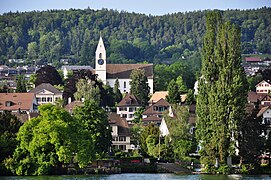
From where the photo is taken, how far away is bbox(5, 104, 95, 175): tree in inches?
2542

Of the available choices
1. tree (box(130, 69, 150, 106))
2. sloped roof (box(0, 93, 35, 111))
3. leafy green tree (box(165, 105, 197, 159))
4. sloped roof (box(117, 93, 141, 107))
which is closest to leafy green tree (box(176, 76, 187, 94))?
tree (box(130, 69, 150, 106))

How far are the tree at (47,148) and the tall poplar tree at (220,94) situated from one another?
9162 mm

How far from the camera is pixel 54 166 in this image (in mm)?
65688

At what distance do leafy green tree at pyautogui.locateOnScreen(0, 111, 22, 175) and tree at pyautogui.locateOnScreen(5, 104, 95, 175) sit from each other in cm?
63

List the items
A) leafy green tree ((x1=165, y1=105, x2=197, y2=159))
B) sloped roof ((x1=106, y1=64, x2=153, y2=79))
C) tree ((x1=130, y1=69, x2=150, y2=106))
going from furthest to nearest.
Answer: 1. sloped roof ((x1=106, y1=64, x2=153, y2=79))
2. tree ((x1=130, y1=69, x2=150, y2=106))
3. leafy green tree ((x1=165, y1=105, x2=197, y2=159))

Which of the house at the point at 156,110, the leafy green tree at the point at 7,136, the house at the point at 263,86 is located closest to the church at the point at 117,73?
the house at the point at 263,86

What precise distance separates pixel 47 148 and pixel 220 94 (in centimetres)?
1361

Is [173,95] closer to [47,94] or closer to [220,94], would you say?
[47,94]

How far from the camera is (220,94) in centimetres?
6906

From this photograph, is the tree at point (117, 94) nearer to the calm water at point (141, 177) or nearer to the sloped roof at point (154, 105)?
the sloped roof at point (154, 105)

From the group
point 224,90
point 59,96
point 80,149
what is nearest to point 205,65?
point 224,90

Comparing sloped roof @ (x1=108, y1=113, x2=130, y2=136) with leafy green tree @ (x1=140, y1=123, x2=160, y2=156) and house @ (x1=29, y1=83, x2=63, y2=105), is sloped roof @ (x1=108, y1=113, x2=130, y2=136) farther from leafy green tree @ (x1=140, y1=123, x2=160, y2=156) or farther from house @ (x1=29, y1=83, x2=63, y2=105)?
house @ (x1=29, y1=83, x2=63, y2=105)

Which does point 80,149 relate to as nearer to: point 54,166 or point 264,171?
point 54,166

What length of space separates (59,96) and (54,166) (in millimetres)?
55158
